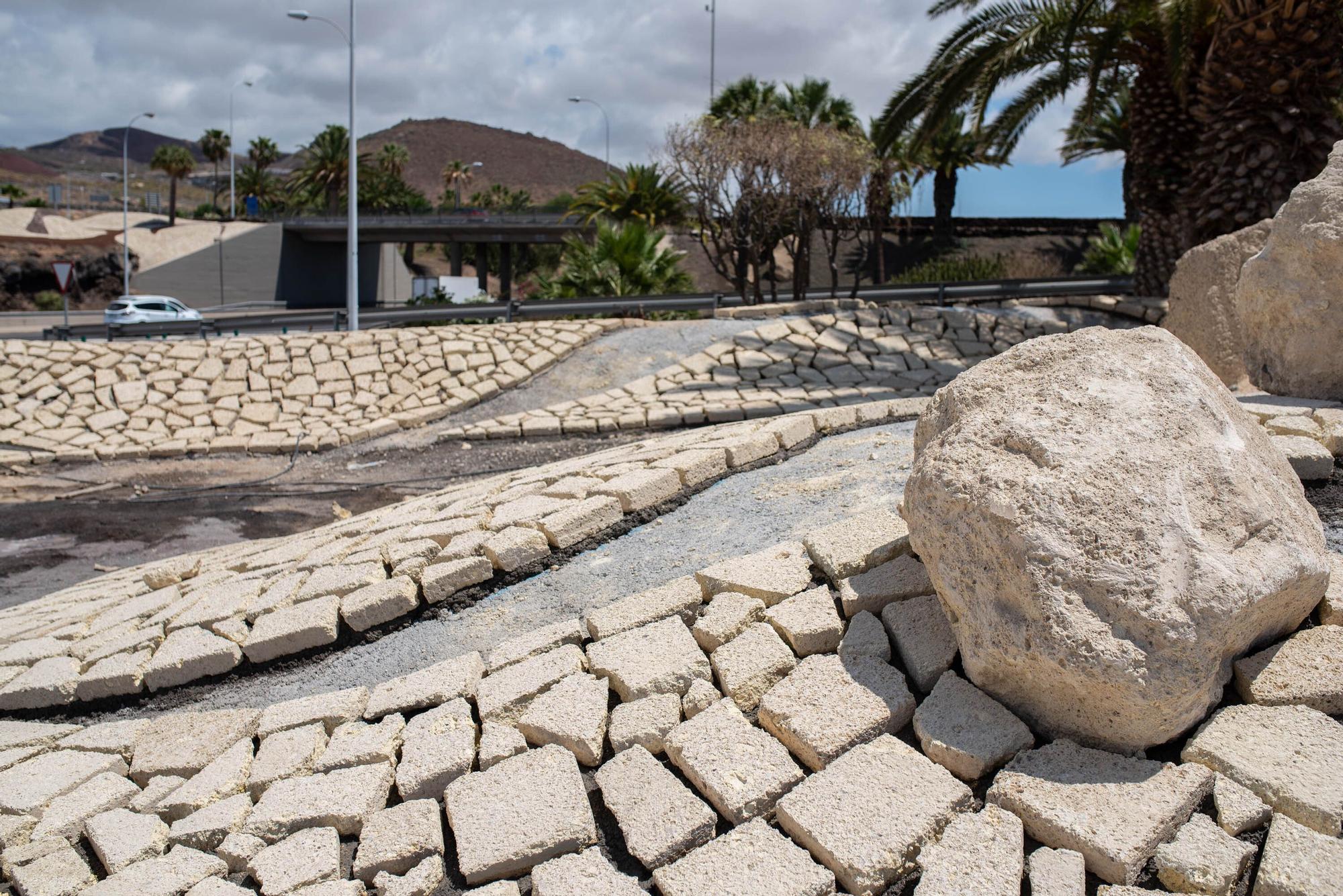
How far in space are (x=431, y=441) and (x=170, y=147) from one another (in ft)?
178

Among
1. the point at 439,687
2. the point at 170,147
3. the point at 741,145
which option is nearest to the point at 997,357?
the point at 439,687

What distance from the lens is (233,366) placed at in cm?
1291

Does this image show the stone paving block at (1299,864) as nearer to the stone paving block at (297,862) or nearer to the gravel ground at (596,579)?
the gravel ground at (596,579)

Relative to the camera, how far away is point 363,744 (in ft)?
11.8

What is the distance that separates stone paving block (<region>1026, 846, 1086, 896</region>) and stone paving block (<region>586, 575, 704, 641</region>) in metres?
1.60

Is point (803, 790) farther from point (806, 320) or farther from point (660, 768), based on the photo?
point (806, 320)

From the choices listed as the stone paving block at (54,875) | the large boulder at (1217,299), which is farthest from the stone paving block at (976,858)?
the large boulder at (1217,299)

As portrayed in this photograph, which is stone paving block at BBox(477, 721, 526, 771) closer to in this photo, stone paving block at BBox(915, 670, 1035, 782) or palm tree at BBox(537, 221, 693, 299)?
stone paving block at BBox(915, 670, 1035, 782)

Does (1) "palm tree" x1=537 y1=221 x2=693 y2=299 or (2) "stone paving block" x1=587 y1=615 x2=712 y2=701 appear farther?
(1) "palm tree" x1=537 y1=221 x2=693 y2=299

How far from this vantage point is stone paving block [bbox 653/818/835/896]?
2520 mm

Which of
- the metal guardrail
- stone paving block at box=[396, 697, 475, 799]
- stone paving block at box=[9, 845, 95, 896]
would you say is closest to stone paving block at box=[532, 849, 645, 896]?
A: stone paving block at box=[396, 697, 475, 799]

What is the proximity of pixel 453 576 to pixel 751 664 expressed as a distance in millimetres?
1763

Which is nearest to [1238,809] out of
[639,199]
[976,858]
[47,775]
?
[976,858]

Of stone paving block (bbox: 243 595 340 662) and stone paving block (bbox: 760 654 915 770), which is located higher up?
stone paving block (bbox: 760 654 915 770)
